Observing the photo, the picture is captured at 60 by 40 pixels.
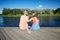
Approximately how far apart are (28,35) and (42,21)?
29.7 inches

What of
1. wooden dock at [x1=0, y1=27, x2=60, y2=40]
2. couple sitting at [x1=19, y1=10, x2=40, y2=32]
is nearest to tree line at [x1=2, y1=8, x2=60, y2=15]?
couple sitting at [x1=19, y1=10, x2=40, y2=32]

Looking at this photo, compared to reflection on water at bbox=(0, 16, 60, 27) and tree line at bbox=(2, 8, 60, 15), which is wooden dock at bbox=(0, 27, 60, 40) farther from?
tree line at bbox=(2, 8, 60, 15)

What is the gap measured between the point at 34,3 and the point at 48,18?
610mm

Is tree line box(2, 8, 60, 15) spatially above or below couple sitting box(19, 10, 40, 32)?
above

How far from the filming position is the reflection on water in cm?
404

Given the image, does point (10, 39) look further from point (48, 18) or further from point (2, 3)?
point (48, 18)

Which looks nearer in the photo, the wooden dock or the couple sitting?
the wooden dock

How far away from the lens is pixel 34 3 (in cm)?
393

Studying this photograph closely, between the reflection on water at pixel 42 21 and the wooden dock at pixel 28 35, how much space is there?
128 millimetres

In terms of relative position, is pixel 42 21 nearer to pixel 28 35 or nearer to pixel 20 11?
pixel 20 11

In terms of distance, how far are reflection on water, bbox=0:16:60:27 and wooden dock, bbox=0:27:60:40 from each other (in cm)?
13

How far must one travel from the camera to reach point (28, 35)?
3.58 meters

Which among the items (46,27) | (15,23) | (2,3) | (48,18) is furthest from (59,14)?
(2,3)

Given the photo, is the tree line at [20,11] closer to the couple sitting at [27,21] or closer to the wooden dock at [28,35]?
the couple sitting at [27,21]
